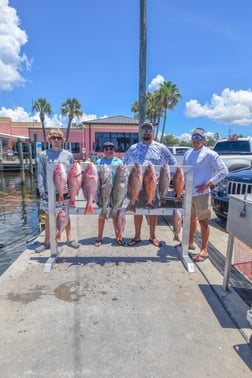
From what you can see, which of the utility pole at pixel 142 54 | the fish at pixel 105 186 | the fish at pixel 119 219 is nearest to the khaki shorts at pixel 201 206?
the fish at pixel 119 219

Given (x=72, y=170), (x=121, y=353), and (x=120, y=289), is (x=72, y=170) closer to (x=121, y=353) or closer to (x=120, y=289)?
(x=120, y=289)

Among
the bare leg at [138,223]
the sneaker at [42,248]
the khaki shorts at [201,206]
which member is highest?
the khaki shorts at [201,206]

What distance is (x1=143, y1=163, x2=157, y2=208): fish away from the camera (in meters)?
3.05

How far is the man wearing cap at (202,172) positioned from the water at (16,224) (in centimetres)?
319

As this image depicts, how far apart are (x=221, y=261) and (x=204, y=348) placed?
67.5 inches

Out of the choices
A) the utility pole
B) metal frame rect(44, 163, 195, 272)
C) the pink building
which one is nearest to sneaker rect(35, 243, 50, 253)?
metal frame rect(44, 163, 195, 272)

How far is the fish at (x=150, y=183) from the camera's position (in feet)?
10.0

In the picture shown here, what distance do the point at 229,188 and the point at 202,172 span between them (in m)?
1.60

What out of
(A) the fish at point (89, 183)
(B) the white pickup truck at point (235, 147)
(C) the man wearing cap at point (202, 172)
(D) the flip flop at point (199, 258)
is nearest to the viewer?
(A) the fish at point (89, 183)

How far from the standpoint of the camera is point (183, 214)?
3438 mm

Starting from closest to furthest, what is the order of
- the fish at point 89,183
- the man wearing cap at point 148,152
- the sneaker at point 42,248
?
the fish at point 89,183 < the man wearing cap at point 148,152 < the sneaker at point 42,248

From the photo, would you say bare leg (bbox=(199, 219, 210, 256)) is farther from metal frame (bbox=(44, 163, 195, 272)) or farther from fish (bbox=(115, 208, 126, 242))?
fish (bbox=(115, 208, 126, 242))

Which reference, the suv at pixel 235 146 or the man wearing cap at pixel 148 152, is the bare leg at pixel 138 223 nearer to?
the man wearing cap at pixel 148 152

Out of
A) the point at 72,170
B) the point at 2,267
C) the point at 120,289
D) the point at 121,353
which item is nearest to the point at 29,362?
the point at 121,353
